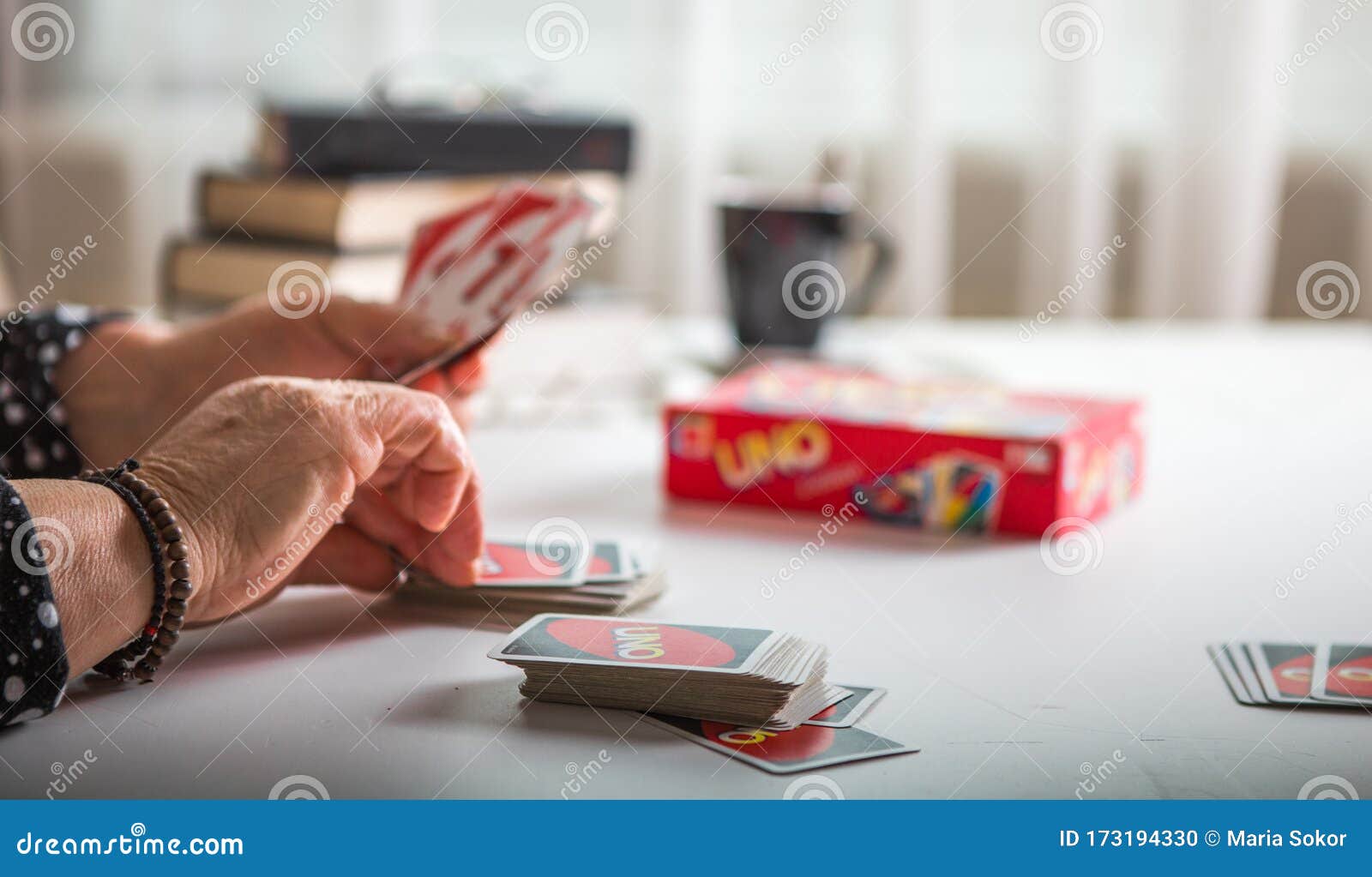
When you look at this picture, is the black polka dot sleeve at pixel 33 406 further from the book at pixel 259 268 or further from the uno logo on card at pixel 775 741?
the uno logo on card at pixel 775 741

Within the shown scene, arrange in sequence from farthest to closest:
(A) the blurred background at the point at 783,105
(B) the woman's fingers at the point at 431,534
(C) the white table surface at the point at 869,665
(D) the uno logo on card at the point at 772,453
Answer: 1. (A) the blurred background at the point at 783,105
2. (D) the uno logo on card at the point at 772,453
3. (B) the woman's fingers at the point at 431,534
4. (C) the white table surface at the point at 869,665

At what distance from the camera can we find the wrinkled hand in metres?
0.77

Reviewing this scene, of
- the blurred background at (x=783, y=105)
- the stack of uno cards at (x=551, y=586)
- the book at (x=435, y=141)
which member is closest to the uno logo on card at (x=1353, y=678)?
the stack of uno cards at (x=551, y=586)

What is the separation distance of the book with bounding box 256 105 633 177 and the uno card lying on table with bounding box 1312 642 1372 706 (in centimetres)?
101

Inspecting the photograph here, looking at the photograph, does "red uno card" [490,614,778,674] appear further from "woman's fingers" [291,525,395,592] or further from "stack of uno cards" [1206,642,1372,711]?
"stack of uno cards" [1206,642,1372,711]

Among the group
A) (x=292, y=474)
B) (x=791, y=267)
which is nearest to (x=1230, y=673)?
(x=292, y=474)

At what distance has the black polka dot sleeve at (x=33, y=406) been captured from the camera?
38.9 inches

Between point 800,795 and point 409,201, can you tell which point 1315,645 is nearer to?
point 800,795

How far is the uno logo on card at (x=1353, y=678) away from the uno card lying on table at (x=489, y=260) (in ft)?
1.78

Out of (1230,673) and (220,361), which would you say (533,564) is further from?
(1230,673)

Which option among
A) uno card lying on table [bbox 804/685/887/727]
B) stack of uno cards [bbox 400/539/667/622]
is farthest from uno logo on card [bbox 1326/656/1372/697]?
stack of uno cards [bbox 400/539/667/622]

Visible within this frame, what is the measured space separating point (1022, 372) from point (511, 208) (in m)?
0.88

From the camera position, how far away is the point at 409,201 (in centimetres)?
148

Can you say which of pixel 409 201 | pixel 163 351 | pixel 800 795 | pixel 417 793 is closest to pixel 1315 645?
pixel 800 795
